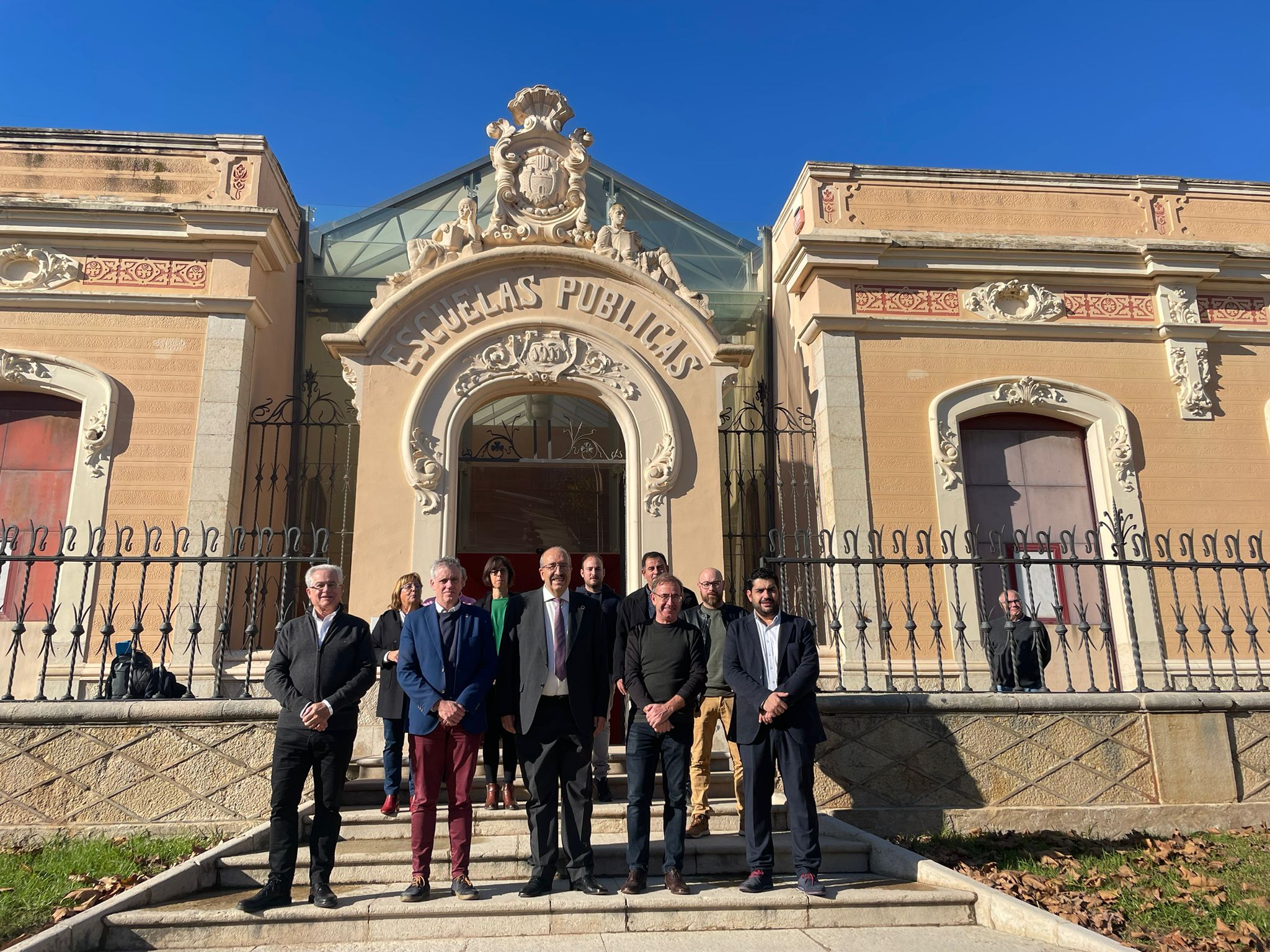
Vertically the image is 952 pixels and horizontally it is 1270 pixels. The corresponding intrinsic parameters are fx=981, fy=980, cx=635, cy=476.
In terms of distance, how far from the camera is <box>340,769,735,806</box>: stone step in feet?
21.1

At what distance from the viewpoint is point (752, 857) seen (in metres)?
4.95

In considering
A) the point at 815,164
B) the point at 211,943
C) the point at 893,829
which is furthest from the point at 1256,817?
the point at 815,164

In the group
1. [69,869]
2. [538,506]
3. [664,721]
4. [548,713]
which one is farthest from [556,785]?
[538,506]

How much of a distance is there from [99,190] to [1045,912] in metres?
10.7

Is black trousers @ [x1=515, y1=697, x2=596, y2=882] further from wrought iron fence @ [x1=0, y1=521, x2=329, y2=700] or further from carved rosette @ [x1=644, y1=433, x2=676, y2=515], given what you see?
carved rosette @ [x1=644, y1=433, x2=676, y2=515]

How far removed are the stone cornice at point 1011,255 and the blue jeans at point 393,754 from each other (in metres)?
6.77

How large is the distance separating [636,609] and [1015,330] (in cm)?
661

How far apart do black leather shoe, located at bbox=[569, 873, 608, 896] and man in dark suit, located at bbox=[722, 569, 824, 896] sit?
2.30 feet

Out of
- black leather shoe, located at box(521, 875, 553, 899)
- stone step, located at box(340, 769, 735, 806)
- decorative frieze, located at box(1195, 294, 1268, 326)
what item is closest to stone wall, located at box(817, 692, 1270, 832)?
stone step, located at box(340, 769, 735, 806)

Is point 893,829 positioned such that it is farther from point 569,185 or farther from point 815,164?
point 815,164

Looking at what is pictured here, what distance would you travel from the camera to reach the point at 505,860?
5.19 m

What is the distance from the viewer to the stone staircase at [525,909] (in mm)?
4348

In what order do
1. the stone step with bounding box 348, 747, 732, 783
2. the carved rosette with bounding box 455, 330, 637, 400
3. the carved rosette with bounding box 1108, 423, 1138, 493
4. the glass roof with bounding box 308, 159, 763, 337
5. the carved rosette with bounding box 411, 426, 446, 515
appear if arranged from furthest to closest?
1. the glass roof with bounding box 308, 159, 763, 337
2. the carved rosette with bounding box 1108, 423, 1138, 493
3. the carved rosette with bounding box 455, 330, 637, 400
4. the carved rosette with bounding box 411, 426, 446, 515
5. the stone step with bounding box 348, 747, 732, 783

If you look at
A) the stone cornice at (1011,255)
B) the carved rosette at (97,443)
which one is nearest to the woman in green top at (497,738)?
the carved rosette at (97,443)
